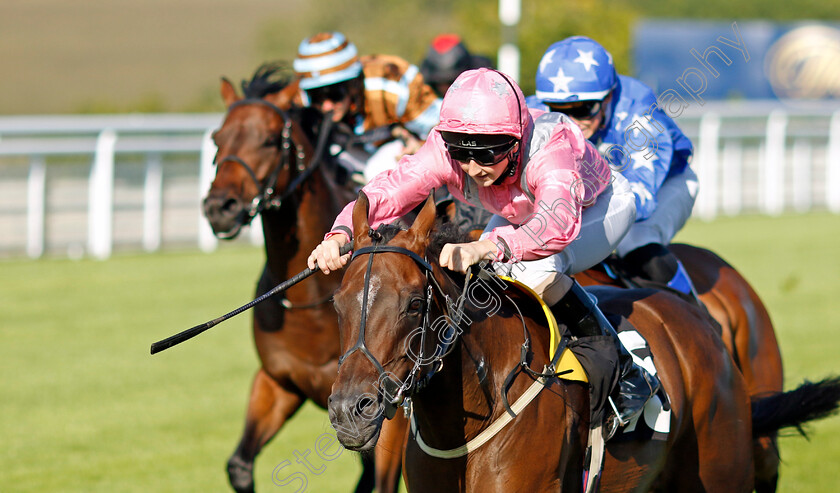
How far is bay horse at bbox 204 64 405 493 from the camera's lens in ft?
14.7

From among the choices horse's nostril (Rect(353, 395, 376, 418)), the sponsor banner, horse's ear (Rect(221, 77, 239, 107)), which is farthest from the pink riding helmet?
the sponsor banner

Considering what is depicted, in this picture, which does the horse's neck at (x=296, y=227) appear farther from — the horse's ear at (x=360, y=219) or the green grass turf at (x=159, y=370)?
the horse's ear at (x=360, y=219)

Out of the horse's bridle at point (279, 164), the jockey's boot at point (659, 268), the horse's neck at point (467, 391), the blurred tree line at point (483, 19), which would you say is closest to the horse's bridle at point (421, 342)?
the horse's neck at point (467, 391)

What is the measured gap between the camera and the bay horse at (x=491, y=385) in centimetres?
233

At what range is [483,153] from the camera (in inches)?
110

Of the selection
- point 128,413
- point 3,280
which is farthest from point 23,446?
point 3,280

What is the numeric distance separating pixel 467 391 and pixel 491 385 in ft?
0.32

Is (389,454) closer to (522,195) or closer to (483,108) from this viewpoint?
(522,195)

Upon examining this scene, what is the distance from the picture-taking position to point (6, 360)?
7809mm

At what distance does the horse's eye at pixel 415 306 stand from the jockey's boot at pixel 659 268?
1.97 m

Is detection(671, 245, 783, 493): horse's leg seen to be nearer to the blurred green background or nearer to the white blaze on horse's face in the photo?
the white blaze on horse's face

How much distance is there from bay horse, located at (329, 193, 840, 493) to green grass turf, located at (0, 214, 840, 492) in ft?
0.64

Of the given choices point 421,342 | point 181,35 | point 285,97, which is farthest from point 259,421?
point 181,35

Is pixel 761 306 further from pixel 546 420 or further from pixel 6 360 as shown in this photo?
pixel 6 360
